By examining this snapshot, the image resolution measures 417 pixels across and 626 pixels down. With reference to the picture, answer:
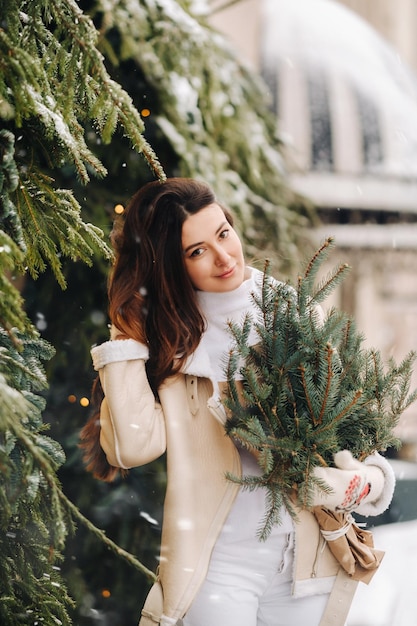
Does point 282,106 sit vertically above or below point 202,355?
below

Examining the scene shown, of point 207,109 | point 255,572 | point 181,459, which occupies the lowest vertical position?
point 255,572

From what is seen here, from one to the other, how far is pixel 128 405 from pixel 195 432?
0.13 meters

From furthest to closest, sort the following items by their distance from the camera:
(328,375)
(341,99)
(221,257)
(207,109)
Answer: (341,99) < (207,109) < (221,257) < (328,375)

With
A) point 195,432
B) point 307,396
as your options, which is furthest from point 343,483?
point 195,432

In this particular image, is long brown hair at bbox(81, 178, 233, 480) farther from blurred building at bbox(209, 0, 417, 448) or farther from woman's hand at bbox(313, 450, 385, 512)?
blurred building at bbox(209, 0, 417, 448)

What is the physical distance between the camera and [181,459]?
1.38m

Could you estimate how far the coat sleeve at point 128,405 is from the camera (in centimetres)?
134

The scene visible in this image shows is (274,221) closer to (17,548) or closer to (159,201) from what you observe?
(159,201)

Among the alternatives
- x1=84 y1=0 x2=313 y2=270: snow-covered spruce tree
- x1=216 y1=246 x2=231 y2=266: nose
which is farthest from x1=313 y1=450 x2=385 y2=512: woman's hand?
x1=84 y1=0 x2=313 y2=270: snow-covered spruce tree

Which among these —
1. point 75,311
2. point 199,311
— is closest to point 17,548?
point 199,311

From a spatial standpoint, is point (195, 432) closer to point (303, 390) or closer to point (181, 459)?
point (181, 459)

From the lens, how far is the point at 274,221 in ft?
8.79

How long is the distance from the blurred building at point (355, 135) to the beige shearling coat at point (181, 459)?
246 centimetres

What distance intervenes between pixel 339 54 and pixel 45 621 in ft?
12.0
